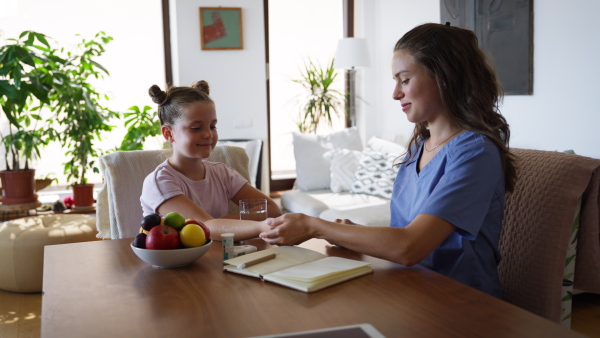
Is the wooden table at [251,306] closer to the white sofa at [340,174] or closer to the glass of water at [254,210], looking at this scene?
the glass of water at [254,210]

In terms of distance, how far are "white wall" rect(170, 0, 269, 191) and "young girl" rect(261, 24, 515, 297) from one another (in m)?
3.78

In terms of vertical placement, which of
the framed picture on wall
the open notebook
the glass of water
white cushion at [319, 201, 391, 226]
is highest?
the framed picture on wall

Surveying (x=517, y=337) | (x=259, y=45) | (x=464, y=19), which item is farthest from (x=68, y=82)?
(x=517, y=337)

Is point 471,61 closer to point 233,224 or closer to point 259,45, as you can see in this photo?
point 233,224

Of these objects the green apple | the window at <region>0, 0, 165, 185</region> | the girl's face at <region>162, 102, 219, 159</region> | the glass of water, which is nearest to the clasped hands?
the glass of water

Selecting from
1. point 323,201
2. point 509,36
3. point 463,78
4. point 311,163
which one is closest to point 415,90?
point 463,78

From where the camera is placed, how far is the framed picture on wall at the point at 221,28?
17.2 feet

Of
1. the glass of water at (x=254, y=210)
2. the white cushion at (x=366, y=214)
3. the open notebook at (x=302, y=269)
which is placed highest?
the glass of water at (x=254, y=210)

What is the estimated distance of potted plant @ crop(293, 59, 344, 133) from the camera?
18.0ft

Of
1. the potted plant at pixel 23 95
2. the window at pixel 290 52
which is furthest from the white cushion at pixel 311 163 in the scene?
the potted plant at pixel 23 95

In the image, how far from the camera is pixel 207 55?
5.29 meters

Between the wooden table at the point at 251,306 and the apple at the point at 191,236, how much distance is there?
0.06m

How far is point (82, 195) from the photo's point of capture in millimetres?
4719

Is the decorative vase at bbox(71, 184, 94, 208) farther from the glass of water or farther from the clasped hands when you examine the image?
the clasped hands
